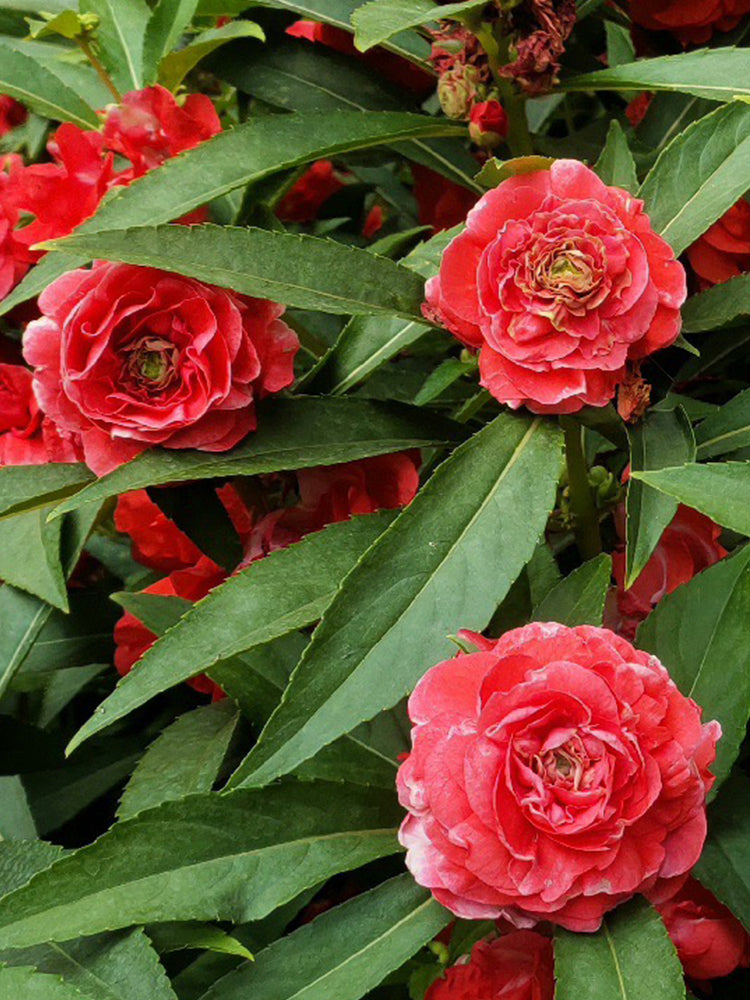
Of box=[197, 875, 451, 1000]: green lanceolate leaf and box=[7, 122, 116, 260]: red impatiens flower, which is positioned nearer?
box=[197, 875, 451, 1000]: green lanceolate leaf

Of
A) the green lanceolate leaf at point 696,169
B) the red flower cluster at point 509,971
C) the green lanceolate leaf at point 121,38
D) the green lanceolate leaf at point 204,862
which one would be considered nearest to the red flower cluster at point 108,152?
the green lanceolate leaf at point 121,38

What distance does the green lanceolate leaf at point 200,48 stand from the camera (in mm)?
1006

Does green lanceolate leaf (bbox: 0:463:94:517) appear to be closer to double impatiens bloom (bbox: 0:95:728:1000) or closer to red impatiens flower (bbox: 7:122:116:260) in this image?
double impatiens bloom (bbox: 0:95:728:1000)

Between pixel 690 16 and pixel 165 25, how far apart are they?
15.8 inches

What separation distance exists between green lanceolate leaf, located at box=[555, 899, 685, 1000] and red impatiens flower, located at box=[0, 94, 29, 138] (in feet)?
3.03

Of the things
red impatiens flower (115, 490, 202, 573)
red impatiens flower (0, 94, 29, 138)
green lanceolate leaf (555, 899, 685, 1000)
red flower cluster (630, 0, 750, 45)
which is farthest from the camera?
red impatiens flower (0, 94, 29, 138)

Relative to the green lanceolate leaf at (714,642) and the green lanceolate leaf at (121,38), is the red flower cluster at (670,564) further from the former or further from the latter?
the green lanceolate leaf at (121,38)

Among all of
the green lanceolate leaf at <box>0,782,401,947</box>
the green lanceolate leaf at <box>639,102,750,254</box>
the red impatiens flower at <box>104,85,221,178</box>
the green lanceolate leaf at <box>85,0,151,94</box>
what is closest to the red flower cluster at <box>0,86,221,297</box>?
the red impatiens flower at <box>104,85,221,178</box>

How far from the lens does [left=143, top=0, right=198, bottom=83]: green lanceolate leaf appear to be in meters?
1.02

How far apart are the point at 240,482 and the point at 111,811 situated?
35 cm

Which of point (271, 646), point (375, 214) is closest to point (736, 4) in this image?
point (375, 214)

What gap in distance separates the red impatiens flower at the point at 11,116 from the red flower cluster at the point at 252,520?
1.60 ft

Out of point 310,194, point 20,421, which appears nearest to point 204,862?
point 20,421

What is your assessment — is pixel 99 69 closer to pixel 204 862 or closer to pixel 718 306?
pixel 718 306
